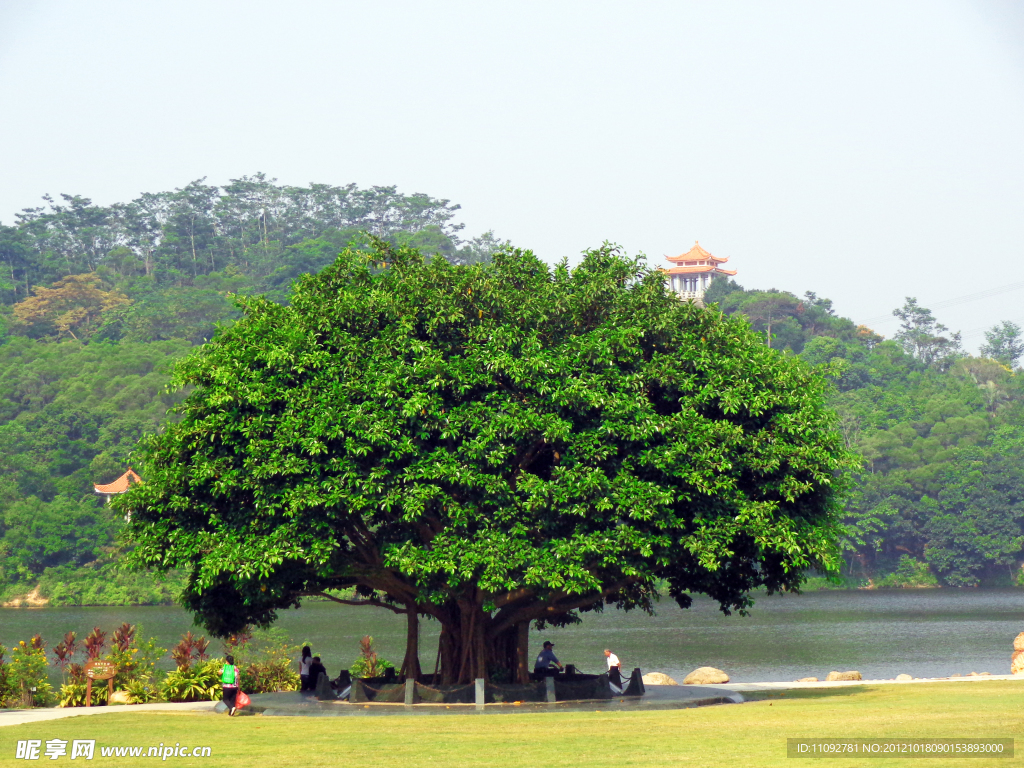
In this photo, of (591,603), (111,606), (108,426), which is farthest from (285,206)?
(591,603)

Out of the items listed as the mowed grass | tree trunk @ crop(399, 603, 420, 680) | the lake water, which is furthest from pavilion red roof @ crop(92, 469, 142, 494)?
the mowed grass

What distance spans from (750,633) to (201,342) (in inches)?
3280

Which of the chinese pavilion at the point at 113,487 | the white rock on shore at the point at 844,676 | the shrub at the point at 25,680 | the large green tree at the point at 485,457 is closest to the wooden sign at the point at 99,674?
the shrub at the point at 25,680

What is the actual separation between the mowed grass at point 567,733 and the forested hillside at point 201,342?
9.04m

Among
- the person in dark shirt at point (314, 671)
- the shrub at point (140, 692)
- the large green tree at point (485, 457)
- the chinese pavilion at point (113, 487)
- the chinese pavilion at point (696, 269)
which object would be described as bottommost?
the shrub at point (140, 692)

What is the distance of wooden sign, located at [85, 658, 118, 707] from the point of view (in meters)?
23.8

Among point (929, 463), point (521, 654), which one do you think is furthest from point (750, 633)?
point (929, 463)

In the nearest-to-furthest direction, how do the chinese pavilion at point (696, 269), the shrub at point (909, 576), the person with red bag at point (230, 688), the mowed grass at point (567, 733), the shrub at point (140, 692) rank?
the mowed grass at point (567, 733) → the person with red bag at point (230, 688) → the shrub at point (140, 692) → the shrub at point (909, 576) → the chinese pavilion at point (696, 269)

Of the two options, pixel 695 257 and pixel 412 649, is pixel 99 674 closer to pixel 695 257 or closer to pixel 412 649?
pixel 412 649

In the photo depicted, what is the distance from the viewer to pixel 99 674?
23.9 m

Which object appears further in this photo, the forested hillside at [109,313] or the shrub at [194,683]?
the forested hillside at [109,313]

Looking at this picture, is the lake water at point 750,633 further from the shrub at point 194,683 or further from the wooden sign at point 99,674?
the wooden sign at point 99,674

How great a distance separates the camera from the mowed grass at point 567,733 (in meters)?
14.4

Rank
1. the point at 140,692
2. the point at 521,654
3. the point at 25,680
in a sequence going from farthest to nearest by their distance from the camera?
the point at 140,692 < the point at 25,680 < the point at 521,654
